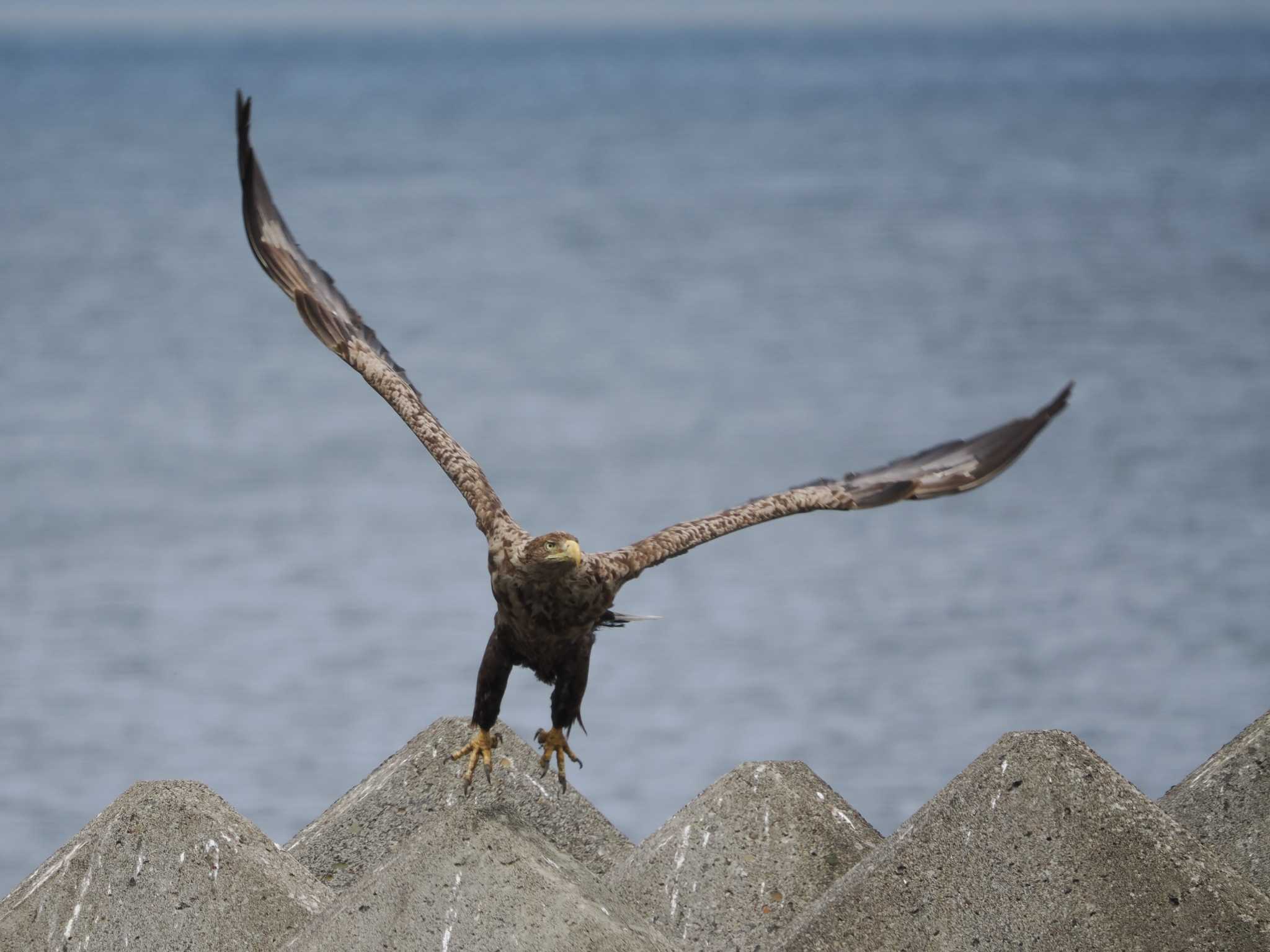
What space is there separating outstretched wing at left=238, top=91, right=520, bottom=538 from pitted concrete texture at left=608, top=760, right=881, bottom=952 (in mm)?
1467

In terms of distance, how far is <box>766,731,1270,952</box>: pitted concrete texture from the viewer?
22.5ft

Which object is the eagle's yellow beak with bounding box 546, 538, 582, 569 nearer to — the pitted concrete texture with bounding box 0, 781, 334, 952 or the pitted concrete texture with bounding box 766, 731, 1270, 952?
the pitted concrete texture with bounding box 0, 781, 334, 952

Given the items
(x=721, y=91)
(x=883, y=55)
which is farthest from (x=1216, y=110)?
(x=883, y=55)

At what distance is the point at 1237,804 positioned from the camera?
8297mm

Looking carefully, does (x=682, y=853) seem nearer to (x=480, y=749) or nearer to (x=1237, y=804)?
(x=480, y=749)

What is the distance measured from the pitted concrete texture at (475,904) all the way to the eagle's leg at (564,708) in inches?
70.0

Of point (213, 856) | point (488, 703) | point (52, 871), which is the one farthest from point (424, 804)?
point (52, 871)

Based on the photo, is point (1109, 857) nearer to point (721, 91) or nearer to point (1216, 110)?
point (1216, 110)

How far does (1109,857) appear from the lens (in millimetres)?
6953

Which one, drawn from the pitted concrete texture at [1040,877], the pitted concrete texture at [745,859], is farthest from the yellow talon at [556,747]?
the pitted concrete texture at [1040,877]

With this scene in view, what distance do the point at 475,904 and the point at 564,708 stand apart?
2004 millimetres

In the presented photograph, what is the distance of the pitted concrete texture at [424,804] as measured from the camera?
8.58 m

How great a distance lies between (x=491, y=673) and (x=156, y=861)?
4.36 feet

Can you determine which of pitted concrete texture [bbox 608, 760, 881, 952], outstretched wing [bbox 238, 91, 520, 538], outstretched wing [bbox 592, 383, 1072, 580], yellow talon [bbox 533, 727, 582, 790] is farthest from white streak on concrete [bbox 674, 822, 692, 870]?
outstretched wing [bbox 238, 91, 520, 538]
